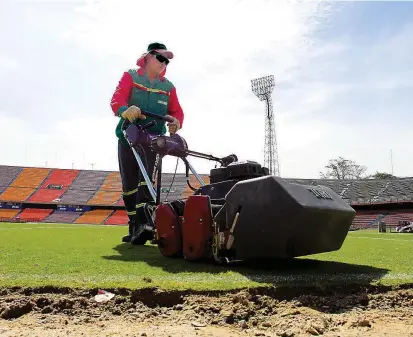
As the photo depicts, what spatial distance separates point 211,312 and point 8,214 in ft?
148

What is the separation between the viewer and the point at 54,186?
48.5m

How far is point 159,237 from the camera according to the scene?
5.10 metres

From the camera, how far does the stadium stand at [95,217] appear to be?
41.0 metres

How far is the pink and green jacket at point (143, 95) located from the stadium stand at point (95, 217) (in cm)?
3453

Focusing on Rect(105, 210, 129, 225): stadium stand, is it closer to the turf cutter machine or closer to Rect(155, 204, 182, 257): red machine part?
Rect(155, 204, 182, 257): red machine part

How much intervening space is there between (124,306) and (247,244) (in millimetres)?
1478

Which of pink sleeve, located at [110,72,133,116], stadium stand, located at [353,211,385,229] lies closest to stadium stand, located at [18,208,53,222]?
stadium stand, located at [353,211,385,229]

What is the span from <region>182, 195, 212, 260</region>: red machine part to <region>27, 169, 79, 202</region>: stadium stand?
43496 millimetres

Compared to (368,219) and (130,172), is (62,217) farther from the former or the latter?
(130,172)

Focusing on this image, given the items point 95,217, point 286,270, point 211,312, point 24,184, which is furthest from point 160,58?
point 24,184

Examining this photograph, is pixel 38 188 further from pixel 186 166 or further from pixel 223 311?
pixel 223 311

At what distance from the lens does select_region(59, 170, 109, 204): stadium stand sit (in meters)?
45.6

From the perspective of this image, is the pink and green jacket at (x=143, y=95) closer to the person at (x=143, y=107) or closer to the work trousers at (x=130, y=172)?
the person at (x=143, y=107)

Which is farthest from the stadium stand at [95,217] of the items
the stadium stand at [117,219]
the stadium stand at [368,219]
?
the stadium stand at [368,219]
